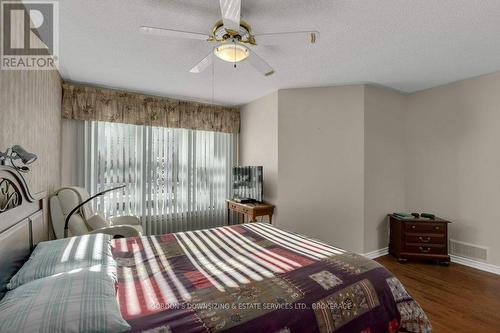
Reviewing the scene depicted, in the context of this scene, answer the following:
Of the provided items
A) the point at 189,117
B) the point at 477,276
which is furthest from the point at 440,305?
the point at 189,117

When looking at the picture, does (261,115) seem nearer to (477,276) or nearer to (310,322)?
(310,322)

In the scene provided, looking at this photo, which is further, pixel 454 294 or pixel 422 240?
pixel 422 240

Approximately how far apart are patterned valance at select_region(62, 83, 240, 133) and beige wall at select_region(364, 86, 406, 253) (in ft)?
7.73

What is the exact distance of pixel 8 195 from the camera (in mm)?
1384

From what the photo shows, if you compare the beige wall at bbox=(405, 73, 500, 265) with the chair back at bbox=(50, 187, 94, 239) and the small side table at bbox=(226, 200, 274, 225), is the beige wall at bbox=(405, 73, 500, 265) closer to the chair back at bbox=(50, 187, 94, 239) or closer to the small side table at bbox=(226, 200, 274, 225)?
the small side table at bbox=(226, 200, 274, 225)

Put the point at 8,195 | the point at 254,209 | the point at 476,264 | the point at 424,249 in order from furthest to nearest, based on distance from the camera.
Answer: the point at 254,209 → the point at 424,249 → the point at 476,264 → the point at 8,195

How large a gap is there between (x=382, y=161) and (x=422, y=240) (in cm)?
120

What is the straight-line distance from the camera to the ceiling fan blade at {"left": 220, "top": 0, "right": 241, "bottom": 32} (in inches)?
54.5

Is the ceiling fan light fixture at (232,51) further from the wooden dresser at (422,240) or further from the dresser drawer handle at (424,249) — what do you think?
the dresser drawer handle at (424,249)

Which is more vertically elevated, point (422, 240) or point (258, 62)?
point (258, 62)

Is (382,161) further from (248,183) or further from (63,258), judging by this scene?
(63,258)

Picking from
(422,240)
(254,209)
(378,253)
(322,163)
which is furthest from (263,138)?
(422,240)

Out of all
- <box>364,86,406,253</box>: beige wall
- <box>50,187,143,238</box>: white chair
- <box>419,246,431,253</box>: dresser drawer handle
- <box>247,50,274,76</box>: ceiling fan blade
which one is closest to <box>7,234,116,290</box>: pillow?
<box>50,187,143,238</box>: white chair

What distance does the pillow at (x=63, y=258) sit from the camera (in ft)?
4.04
